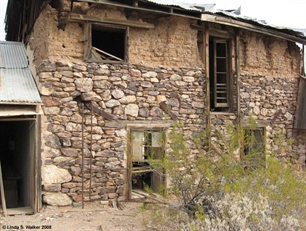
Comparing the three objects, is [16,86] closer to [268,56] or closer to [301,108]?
[268,56]


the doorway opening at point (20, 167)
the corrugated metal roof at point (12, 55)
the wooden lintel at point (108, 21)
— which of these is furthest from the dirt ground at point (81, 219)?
the wooden lintel at point (108, 21)

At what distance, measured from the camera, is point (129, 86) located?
766 centimetres

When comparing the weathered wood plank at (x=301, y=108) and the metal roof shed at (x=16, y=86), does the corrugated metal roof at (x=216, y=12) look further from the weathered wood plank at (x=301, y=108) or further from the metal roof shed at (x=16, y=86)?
the metal roof shed at (x=16, y=86)

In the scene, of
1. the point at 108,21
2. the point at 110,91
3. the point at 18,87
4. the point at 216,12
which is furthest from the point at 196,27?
the point at 18,87

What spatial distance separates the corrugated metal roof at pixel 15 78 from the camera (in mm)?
6770

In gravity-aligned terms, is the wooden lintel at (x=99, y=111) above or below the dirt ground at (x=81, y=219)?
above

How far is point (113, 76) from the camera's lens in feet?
24.7

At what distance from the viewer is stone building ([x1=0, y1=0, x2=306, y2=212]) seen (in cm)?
707

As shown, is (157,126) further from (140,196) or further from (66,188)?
(66,188)

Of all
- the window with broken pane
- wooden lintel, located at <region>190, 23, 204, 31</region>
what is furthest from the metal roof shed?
wooden lintel, located at <region>190, 23, 204, 31</region>

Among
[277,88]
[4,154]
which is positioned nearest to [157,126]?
[277,88]

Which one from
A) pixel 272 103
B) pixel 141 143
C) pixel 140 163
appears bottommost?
pixel 140 163

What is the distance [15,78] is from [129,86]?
251 cm

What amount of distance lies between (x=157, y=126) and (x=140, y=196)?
1.63 metres
